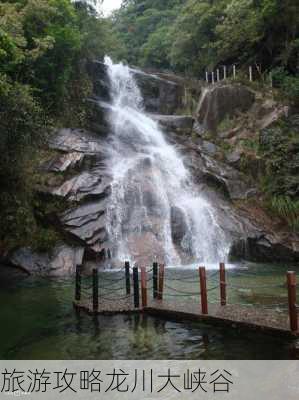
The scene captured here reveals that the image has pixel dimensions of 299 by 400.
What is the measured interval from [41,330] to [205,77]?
30.6 meters

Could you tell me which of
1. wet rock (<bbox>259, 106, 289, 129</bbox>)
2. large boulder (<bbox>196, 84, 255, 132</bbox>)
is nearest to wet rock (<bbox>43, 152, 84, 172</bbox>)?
large boulder (<bbox>196, 84, 255, 132</bbox>)

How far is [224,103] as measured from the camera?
28.1 m

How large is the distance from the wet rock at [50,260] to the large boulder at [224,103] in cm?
1363

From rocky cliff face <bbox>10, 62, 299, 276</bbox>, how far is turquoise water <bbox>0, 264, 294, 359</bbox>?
4.72 metres

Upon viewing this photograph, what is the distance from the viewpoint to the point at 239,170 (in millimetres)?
24375

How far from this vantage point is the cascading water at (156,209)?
63.5ft

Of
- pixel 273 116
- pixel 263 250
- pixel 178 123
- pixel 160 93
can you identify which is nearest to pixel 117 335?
pixel 263 250

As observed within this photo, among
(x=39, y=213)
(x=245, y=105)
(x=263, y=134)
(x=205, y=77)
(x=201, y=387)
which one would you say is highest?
(x=205, y=77)

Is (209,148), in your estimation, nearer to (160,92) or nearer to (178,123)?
(178,123)

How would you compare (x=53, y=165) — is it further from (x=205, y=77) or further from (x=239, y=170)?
(x=205, y=77)

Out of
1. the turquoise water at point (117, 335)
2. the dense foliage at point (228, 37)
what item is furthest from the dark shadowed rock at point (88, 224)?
the dense foliage at point (228, 37)

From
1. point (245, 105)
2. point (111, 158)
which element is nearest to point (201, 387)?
point (111, 158)

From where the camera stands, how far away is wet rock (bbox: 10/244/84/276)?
17500 mm

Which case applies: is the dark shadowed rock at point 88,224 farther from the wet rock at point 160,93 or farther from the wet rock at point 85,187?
the wet rock at point 160,93
